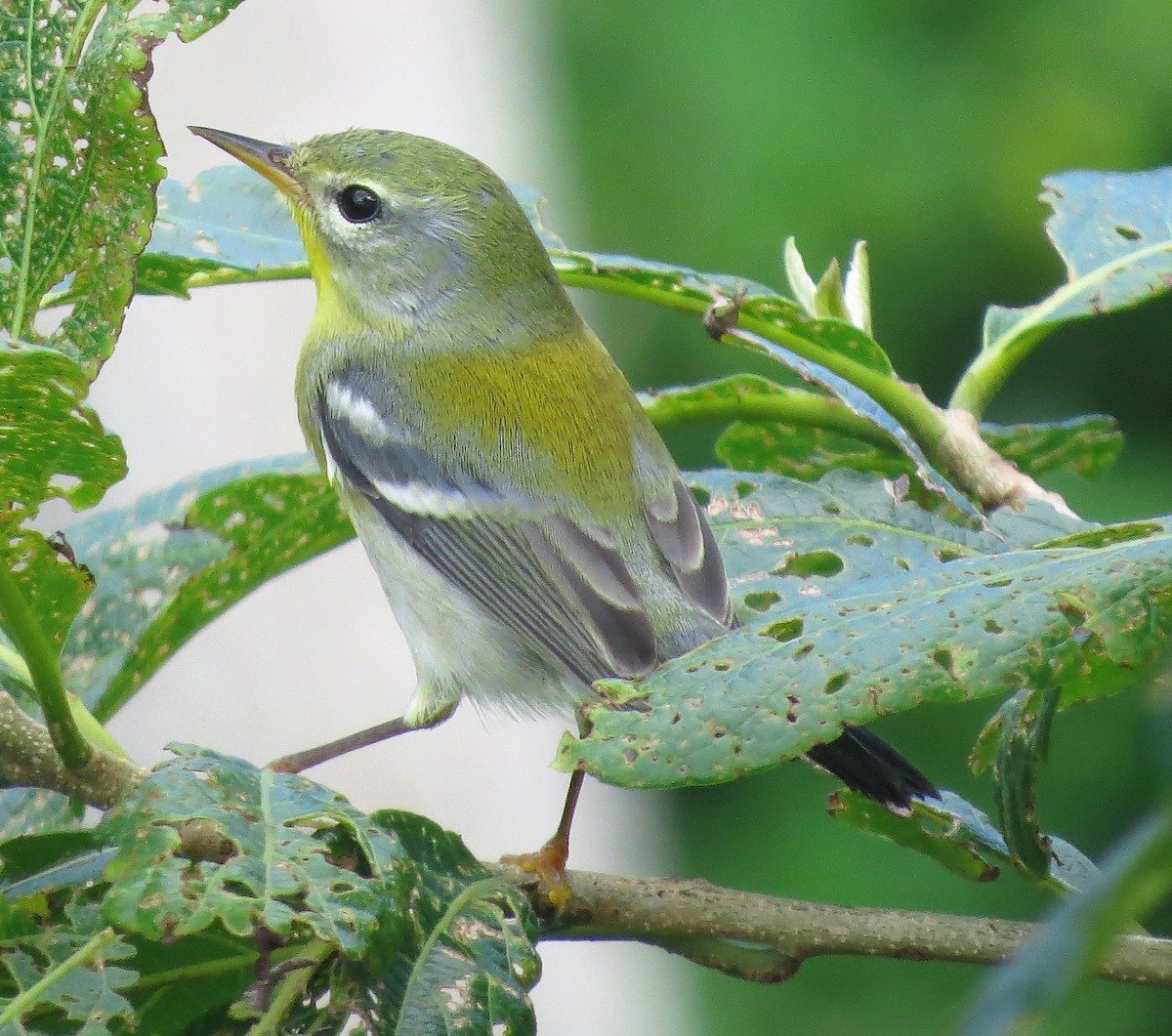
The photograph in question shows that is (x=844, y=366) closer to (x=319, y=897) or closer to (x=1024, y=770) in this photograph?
(x=1024, y=770)

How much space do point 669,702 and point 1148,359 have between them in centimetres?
420

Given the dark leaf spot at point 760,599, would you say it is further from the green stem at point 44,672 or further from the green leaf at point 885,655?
the green stem at point 44,672

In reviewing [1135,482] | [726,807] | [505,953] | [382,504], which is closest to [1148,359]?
[1135,482]

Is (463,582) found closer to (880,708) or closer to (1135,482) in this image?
(880,708)

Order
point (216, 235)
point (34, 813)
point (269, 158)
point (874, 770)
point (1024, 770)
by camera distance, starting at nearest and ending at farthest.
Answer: point (1024, 770) < point (34, 813) < point (874, 770) < point (216, 235) < point (269, 158)

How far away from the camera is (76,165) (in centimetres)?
105

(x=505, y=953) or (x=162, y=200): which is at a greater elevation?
(x=162, y=200)

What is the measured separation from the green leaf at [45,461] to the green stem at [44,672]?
0.07ft

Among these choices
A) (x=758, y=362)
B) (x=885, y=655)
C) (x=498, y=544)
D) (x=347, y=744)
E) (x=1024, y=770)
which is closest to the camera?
(x=885, y=655)

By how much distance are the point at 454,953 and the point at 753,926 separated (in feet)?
0.84

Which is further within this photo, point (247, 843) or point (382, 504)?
point (382, 504)

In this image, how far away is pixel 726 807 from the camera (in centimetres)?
517

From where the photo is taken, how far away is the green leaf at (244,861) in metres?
0.86

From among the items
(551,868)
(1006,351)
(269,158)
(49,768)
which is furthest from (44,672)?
(269,158)
